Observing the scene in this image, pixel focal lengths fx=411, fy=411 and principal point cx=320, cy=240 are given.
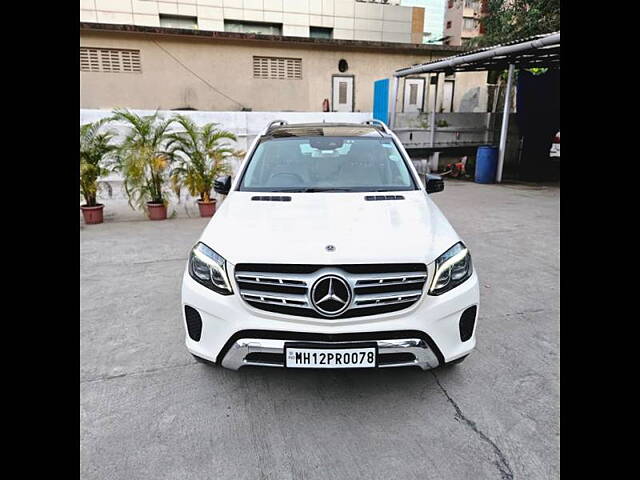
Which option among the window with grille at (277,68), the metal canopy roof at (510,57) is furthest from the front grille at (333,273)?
the window with grille at (277,68)

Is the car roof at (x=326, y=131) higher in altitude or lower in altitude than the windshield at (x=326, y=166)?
higher

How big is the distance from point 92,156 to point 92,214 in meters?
0.97

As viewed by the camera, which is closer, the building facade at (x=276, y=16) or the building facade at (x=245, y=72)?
the building facade at (x=245, y=72)

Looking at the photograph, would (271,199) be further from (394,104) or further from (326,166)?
(394,104)

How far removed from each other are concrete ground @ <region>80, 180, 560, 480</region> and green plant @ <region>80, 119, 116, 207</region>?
11.7 feet

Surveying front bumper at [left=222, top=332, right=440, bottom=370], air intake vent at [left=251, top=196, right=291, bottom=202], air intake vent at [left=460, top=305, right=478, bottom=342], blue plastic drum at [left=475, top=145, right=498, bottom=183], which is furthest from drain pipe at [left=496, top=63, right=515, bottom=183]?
front bumper at [left=222, top=332, right=440, bottom=370]

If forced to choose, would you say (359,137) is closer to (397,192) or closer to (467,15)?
(397,192)

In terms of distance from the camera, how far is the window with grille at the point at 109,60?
11781mm

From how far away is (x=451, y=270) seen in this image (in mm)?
2256

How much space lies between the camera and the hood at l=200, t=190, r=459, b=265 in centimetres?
215

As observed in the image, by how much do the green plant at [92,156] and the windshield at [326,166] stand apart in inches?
164

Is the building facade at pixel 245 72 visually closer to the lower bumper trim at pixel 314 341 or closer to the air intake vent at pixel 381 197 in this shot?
the air intake vent at pixel 381 197
